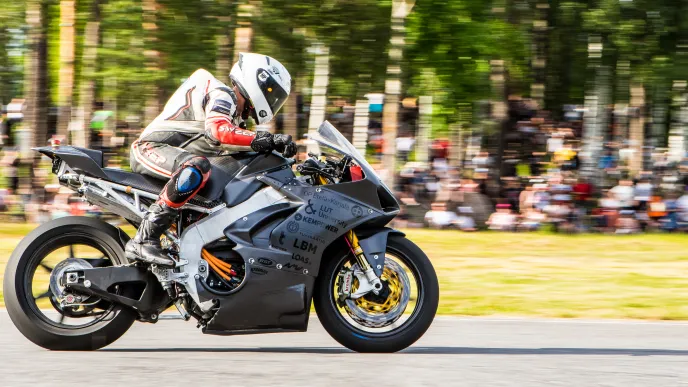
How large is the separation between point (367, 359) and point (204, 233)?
110cm

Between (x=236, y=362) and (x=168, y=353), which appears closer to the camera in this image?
(x=236, y=362)

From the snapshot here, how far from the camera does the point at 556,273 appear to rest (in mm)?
11094

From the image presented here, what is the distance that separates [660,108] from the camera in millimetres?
19906

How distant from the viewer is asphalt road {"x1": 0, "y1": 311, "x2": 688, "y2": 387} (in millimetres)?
5004

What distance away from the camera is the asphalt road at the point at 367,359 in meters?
5.00

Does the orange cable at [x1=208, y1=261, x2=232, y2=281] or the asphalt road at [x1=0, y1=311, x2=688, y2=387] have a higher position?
the orange cable at [x1=208, y1=261, x2=232, y2=281]

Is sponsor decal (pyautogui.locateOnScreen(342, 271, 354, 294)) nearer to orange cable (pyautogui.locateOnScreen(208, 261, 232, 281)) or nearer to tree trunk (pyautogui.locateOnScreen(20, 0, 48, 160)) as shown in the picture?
orange cable (pyautogui.locateOnScreen(208, 261, 232, 281))

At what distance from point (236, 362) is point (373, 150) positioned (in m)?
14.9

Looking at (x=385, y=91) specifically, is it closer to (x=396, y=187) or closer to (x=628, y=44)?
(x=396, y=187)

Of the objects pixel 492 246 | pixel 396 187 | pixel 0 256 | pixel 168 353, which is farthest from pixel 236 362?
pixel 396 187

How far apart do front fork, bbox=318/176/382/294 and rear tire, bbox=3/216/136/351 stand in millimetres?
1248

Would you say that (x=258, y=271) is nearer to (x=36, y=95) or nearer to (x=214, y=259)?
(x=214, y=259)

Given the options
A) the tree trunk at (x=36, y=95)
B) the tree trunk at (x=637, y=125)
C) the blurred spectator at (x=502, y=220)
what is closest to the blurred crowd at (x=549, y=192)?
the blurred spectator at (x=502, y=220)

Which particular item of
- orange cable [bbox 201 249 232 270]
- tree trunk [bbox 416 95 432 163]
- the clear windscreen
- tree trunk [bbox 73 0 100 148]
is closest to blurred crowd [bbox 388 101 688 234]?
tree trunk [bbox 416 95 432 163]
